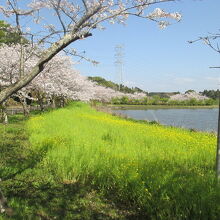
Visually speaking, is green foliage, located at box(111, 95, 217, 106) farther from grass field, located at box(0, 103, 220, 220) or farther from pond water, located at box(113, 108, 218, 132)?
grass field, located at box(0, 103, 220, 220)

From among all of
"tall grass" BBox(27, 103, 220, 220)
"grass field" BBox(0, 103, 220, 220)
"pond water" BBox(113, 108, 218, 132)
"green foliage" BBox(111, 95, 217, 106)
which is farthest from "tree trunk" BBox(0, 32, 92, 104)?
"green foliage" BBox(111, 95, 217, 106)

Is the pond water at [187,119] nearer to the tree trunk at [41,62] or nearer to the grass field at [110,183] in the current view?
the grass field at [110,183]

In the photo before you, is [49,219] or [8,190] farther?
[8,190]

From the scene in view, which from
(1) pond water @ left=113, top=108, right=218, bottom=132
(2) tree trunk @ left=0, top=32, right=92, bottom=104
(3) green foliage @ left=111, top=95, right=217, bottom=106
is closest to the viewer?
→ (2) tree trunk @ left=0, top=32, right=92, bottom=104

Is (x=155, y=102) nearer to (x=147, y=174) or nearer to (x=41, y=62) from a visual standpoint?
(x=147, y=174)

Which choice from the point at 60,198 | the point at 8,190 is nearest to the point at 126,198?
the point at 60,198

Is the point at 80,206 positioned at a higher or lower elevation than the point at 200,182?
lower

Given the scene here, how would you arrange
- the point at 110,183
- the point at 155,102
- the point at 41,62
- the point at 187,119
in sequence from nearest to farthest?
A: the point at 41,62 < the point at 110,183 < the point at 187,119 < the point at 155,102

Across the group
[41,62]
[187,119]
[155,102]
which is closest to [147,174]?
[41,62]

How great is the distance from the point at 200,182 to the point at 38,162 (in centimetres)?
465

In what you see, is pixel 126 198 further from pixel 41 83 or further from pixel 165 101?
pixel 165 101

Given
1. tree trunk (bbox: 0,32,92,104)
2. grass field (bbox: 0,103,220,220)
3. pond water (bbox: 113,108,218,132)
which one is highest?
tree trunk (bbox: 0,32,92,104)

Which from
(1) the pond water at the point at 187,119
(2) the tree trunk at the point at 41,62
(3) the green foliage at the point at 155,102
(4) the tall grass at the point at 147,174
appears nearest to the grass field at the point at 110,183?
Answer: (4) the tall grass at the point at 147,174

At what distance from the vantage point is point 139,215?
502cm
